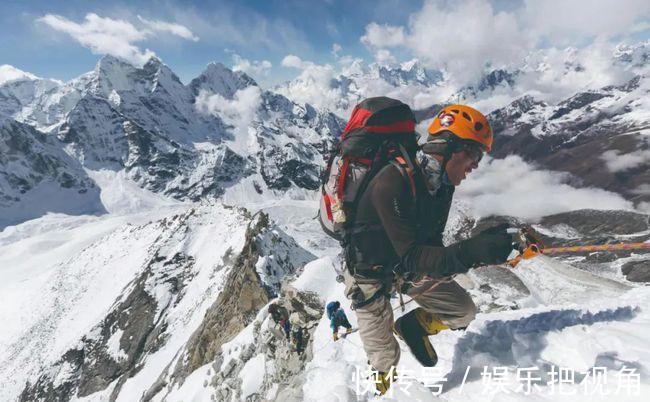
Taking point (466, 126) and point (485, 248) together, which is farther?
point (466, 126)

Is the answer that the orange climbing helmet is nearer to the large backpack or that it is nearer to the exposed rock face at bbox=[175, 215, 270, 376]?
the large backpack

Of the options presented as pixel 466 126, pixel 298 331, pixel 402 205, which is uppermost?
pixel 466 126

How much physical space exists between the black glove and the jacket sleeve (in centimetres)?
12

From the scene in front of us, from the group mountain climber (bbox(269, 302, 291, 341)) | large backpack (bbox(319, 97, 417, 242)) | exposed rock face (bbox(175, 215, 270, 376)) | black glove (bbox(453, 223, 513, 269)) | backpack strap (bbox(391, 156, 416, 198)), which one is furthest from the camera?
exposed rock face (bbox(175, 215, 270, 376))

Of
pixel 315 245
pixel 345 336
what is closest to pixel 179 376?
pixel 345 336

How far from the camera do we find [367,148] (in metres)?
5.39

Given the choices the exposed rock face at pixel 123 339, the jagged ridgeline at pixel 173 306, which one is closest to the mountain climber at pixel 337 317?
the jagged ridgeline at pixel 173 306

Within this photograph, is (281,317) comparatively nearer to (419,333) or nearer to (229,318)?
(419,333)

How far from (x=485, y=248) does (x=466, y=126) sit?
1917 mm

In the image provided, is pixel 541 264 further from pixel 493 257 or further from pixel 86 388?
pixel 493 257

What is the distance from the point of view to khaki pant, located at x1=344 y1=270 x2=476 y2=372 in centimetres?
652

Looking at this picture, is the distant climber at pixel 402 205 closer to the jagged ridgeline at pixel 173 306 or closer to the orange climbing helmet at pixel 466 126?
the orange climbing helmet at pixel 466 126

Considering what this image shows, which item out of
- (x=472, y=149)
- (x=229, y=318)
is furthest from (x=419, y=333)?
(x=229, y=318)

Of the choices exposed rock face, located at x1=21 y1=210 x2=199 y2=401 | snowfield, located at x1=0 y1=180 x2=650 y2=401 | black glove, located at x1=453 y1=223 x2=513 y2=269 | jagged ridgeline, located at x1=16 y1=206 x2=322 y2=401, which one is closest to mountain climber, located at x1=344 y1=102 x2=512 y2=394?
black glove, located at x1=453 y1=223 x2=513 y2=269
